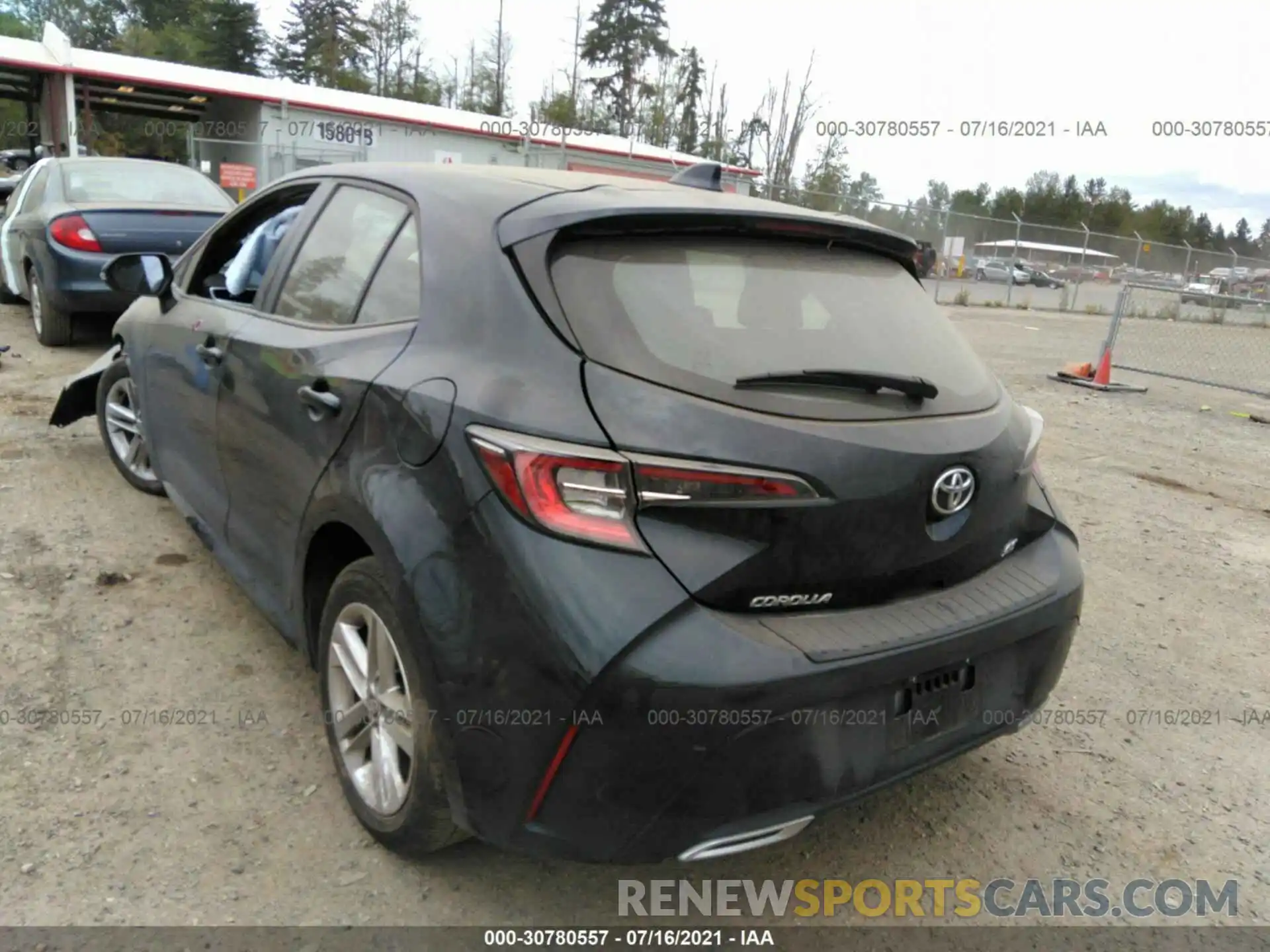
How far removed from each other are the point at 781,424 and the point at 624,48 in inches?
2219

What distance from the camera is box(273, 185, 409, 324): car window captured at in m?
2.63

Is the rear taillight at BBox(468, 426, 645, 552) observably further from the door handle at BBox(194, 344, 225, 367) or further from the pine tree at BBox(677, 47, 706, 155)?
the pine tree at BBox(677, 47, 706, 155)

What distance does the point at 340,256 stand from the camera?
9.16 ft

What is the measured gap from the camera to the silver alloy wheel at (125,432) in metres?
4.62

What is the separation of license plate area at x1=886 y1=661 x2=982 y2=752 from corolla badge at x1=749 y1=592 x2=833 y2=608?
0.85 feet

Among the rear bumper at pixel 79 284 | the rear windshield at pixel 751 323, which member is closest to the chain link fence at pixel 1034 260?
the rear bumper at pixel 79 284

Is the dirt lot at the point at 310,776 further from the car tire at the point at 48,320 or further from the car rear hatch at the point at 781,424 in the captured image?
the car tire at the point at 48,320

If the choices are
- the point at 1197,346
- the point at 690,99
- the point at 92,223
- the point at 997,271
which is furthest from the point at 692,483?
the point at 690,99

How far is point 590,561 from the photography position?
182 cm

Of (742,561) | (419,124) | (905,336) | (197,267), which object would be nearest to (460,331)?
(742,561)

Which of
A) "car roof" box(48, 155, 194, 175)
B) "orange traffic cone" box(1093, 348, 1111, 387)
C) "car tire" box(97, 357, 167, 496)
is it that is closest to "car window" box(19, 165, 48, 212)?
"car roof" box(48, 155, 194, 175)

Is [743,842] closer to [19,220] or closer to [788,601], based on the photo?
[788,601]

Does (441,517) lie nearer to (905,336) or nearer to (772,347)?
(772,347)

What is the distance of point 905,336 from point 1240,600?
3118mm
